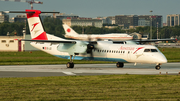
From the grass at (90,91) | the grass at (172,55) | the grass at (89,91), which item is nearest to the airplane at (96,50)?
the grass at (90,91)

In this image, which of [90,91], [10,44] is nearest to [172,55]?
[90,91]

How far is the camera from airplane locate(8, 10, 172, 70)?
102 ft

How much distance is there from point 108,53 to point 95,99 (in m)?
18.6

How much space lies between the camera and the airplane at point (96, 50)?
31172mm

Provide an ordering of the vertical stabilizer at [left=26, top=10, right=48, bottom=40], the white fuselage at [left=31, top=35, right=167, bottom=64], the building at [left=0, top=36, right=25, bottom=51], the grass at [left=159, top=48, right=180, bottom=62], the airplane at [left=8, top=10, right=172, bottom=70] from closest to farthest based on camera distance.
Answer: the white fuselage at [left=31, top=35, right=167, bottom=64] < the airplane at [left=8, top=10, right=172, bottom=70] < the vertical stabilizer at [left=26, top=10, right=48, bottom=40] < the grass at [left=159, top=48, right=180, bottom=62] < the building at [left=0, top=36, right=25, bottom=51]

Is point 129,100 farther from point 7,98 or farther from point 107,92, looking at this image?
point 7,98

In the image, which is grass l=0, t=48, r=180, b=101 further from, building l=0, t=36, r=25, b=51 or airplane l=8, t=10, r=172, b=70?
building l=0, t=36, r=25, b=51

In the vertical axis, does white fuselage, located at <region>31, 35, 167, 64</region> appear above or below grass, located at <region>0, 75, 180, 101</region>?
above

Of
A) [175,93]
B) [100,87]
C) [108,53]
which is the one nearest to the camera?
[175,93]

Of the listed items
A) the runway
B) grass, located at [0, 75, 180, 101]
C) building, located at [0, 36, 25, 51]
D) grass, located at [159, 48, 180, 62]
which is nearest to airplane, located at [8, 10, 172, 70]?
the runway

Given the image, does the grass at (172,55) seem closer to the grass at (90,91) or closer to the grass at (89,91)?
the grass at (90,91)

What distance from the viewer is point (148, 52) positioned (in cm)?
3105

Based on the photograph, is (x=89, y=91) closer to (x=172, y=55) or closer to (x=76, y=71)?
(x=76, y=71)

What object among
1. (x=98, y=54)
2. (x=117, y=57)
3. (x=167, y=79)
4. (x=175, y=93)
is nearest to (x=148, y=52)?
(x=117, y=57)
